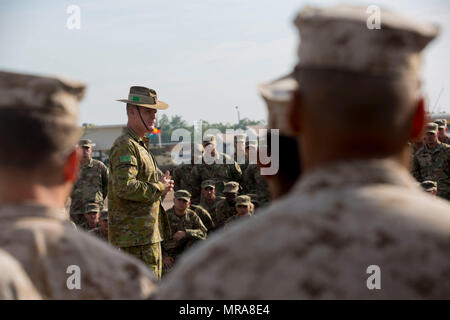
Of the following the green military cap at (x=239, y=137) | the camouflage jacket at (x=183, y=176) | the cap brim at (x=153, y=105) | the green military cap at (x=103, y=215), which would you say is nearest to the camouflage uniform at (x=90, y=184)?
the green military cap at (x=103, y=215)

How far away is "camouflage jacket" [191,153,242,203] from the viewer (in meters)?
11.4

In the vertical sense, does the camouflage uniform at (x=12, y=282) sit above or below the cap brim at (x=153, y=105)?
below

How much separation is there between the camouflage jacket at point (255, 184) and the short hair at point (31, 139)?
350 inches

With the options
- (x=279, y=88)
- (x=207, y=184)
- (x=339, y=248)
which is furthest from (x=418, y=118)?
(x=207, y=184)

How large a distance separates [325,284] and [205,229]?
8321mm

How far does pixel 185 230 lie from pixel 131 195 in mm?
3594

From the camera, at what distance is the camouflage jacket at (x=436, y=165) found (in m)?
10.8

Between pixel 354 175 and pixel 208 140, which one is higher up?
pixel 208 140

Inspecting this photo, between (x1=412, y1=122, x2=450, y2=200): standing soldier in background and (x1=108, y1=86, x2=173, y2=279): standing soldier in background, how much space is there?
19.7 feet

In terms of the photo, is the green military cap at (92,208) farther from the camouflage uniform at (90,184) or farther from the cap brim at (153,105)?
the cap brim at (153,105)

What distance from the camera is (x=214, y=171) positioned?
11.5 metres

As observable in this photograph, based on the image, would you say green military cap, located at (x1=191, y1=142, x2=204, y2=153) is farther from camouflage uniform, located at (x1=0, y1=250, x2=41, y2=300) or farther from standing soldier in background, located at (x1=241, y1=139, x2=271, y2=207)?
camouflage uniform, located at (x1=0, y1=250, x2=41, y2=300)

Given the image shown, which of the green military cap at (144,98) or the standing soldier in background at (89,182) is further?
the standing soldier in background at (89,182)

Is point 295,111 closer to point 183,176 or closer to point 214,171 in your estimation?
point 214,171
